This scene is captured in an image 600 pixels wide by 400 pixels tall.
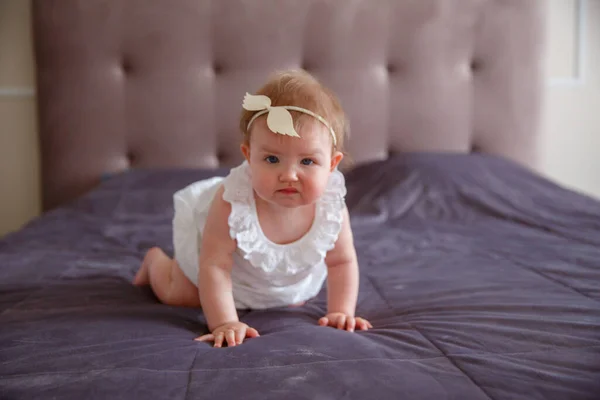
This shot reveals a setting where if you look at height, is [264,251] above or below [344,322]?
above

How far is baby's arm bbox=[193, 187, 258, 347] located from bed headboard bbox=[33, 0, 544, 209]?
126 cm

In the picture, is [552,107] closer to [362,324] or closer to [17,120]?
[362,324]

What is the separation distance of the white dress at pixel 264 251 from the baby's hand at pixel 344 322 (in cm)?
12

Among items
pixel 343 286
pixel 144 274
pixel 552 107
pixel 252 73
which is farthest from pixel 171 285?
pixel 552 107

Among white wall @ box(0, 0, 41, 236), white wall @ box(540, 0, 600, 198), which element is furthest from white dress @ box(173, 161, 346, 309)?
white wall @ box(540, 0, 600, 198)

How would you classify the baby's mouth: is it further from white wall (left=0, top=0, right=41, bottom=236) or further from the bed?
white wall (left=0, top=0, right=41, bottom=236)

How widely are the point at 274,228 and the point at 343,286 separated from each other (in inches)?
6.8

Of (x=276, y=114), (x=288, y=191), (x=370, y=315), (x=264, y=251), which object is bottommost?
(x=370, y=315)

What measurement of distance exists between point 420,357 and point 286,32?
5.76ft

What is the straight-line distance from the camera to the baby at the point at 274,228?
0.90 metres

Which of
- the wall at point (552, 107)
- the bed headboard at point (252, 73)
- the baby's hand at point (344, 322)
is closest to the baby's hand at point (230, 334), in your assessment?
the baby's hand at point (344, 322)

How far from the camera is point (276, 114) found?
2.85 feet

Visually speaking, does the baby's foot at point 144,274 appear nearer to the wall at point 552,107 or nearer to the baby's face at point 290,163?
the baby's face at point 290,163

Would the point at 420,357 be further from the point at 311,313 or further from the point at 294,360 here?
the point at 311,313
